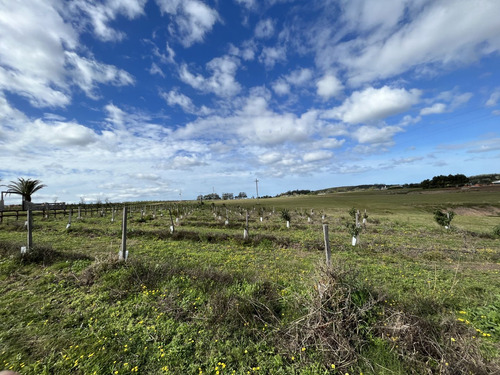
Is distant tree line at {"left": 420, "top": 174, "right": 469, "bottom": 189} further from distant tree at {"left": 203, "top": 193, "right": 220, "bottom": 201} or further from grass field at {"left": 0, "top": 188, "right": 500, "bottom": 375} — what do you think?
grass field at {"left": 0, "top": 188, "right": 500, "bottom": 375}

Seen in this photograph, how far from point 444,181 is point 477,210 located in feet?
221

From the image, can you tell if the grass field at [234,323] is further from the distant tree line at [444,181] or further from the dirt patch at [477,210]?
Answer: the distant tree line at [444,181]

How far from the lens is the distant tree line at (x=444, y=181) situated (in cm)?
9131

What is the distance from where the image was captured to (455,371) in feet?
10.1

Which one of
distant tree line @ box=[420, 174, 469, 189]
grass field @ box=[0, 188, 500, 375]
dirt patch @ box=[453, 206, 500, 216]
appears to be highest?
distant tree line @ box=[420, 174, 469, 189]

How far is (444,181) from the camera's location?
307ft

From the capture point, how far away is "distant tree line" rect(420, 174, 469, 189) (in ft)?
300

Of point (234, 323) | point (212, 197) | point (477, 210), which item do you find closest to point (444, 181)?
point (477, 210)

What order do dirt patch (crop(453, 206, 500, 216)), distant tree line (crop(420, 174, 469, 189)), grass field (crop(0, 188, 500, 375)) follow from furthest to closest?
distant tree line (crop(420, 174, 469, 189)) → dirt patch (crop(453, 206, 500, 216)) → grass field (crop(0, 188, 500, 375))

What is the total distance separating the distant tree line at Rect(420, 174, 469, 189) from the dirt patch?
57.9 metres

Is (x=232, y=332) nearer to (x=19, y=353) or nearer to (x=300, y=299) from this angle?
(x=300, y=299)

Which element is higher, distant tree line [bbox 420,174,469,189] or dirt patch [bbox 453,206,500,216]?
distant tree line [bbox 420,174,469,189]

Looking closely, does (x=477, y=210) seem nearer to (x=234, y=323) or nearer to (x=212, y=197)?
(x=234, y=323)

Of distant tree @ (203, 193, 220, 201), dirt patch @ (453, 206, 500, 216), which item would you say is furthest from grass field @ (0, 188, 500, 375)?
distant tree @ (203, 193, 220, 201)
